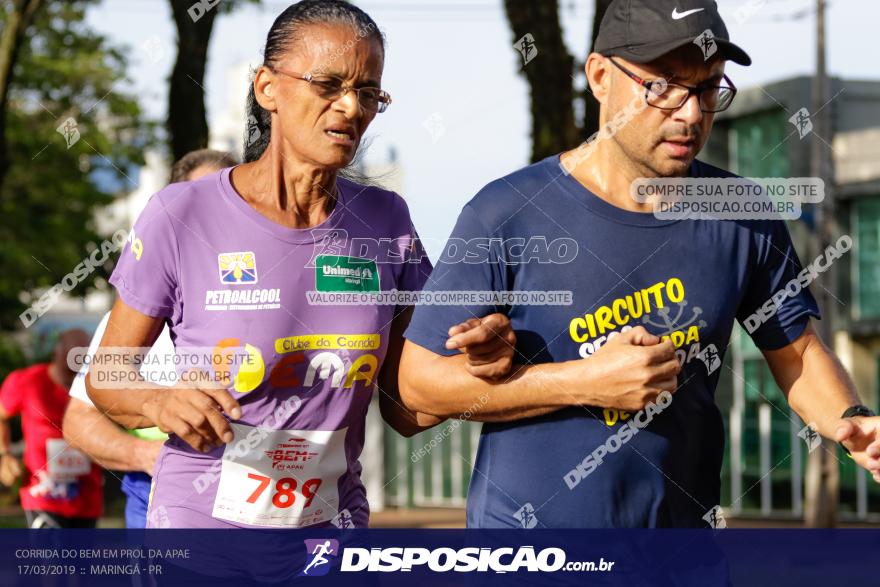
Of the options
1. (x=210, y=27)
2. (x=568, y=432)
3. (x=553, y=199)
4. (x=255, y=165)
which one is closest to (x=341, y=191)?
(x=255, y=165)

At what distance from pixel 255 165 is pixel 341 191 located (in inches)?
9.8

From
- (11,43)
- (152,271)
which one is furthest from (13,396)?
(152,271)

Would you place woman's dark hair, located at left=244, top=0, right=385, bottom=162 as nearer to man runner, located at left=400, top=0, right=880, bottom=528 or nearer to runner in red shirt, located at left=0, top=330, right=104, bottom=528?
man runner, located at left=400, top=0, right=880, bottom=528

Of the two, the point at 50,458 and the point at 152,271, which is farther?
the point at 50,458

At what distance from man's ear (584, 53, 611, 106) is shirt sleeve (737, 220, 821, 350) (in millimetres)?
493

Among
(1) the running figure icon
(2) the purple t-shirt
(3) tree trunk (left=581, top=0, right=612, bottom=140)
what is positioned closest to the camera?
(1) the running figure icon

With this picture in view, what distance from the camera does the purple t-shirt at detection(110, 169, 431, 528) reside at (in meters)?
3.63

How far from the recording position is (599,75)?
3355 millimetres

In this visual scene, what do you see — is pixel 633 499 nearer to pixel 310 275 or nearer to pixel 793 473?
pixel 310 275

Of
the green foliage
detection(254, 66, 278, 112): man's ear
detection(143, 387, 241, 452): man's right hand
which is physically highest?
the green foliage

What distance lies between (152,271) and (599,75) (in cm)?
126

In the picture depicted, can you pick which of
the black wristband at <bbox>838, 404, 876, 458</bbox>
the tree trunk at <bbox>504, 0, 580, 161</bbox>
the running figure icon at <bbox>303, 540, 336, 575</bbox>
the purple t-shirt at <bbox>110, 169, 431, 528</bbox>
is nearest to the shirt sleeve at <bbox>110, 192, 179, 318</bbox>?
the purple t-shirt at <bbox>110, 169, 431, 528</bbox>

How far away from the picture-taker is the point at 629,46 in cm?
323

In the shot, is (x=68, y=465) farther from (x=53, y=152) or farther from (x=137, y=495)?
(x=53, y=152)
